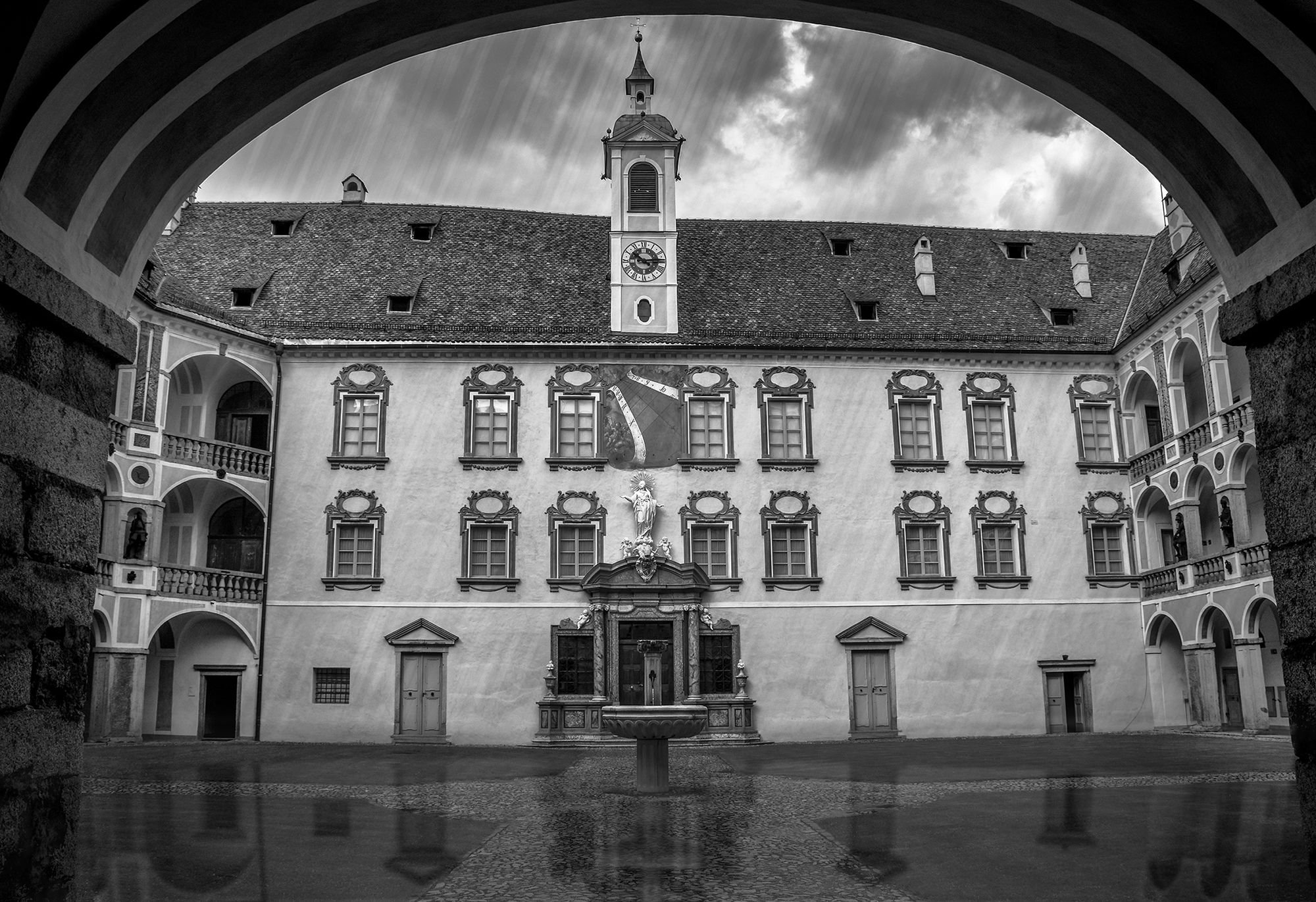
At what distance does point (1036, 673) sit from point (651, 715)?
18.1 meters

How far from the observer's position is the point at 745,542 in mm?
29594

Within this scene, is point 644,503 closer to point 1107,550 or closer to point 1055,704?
point 1055,704

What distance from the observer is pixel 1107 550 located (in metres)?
30.7

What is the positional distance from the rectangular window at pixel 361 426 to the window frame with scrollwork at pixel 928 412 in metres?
13.5

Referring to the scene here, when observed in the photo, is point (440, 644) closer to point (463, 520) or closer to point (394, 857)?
point (463, 520)

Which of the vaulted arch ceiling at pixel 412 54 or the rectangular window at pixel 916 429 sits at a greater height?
the rectangular window at pixel 916 429

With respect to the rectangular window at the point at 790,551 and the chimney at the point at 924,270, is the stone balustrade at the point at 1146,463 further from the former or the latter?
the rectangular window at the point at 790,551

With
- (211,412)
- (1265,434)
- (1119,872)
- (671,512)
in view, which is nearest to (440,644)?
(671,512)

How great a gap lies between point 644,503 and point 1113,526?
1268cm

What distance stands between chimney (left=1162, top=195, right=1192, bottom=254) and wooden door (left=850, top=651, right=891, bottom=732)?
13.6 m

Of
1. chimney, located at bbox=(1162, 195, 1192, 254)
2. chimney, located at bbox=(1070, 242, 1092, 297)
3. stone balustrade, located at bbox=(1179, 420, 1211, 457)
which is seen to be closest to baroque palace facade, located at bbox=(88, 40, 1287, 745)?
stone balustrade, located at bbox=(1179, 420, 1211, 457)

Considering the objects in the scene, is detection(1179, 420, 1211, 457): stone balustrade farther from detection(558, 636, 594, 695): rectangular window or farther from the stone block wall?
the stone block wall

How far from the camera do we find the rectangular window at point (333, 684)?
28594mm

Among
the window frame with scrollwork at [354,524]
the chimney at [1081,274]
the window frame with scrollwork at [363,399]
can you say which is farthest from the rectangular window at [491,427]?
the chimney at [1081,274]
